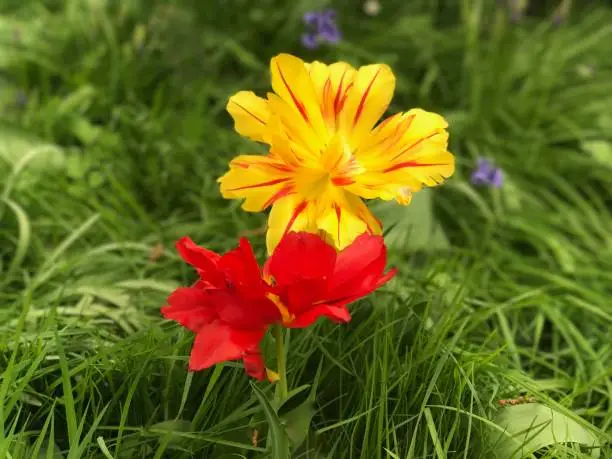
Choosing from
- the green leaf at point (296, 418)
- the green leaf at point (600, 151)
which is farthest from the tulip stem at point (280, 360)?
the green leaf at point (600, 151)

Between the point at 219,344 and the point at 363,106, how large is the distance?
1.01 feet

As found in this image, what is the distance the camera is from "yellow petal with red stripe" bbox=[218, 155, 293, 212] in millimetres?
833

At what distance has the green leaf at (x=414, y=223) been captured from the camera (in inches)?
56.7

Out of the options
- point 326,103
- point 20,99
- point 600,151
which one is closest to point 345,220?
point 326,103

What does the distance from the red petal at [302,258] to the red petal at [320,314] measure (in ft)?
0.10

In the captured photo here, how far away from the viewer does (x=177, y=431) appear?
0.91 m

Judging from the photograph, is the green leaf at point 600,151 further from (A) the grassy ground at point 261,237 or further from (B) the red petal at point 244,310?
(B) the red petal at point 244,310

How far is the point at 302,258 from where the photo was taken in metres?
0.79

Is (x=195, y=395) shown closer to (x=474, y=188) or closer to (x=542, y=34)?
(x=474, y=188)

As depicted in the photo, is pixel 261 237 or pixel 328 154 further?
pixel 261 237

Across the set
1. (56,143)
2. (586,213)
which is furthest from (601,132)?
(56,143)

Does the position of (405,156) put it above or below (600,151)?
above

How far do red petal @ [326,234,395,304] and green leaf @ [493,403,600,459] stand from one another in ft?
0.91

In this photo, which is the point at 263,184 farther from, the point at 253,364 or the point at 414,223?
the point at 414,223
